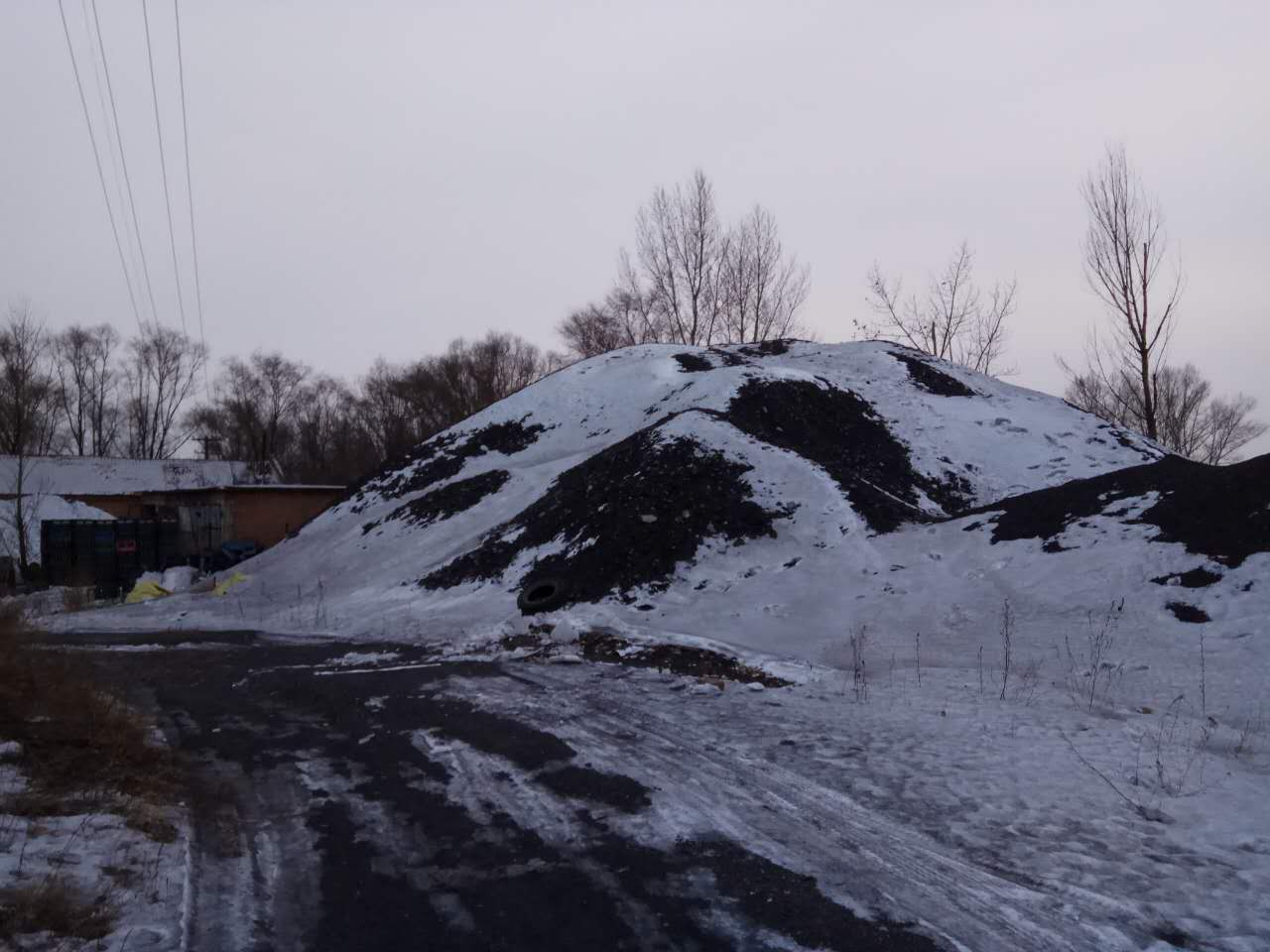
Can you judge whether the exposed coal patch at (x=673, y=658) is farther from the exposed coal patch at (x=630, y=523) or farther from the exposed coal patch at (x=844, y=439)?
the exposed coal patch at (x=844, y=439)

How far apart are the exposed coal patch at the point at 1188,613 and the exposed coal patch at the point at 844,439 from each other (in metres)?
6.22

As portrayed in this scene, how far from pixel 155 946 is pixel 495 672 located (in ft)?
22.8

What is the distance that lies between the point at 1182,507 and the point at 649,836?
31.9 ft

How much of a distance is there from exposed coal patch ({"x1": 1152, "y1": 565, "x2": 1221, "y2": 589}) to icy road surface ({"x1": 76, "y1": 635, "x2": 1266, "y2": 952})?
3629mm

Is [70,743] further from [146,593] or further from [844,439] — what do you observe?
[146,593]

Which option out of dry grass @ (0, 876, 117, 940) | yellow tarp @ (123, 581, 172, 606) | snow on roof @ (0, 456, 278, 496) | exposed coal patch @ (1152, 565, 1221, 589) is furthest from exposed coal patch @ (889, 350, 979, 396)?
snow on roof @ (0, 456, 278, 496)

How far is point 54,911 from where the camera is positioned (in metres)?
3.95

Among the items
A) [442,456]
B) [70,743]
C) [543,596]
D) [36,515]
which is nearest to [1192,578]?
[543,596]

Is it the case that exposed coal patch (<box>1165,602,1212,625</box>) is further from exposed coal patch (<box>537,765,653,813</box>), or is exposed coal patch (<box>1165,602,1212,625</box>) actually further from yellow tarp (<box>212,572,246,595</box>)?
yellow tarp (<box>212,572,246,595</box>)

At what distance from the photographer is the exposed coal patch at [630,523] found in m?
14.7

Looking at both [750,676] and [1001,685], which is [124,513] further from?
[1001,685]

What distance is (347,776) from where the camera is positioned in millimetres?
6527

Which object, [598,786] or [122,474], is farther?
[122,474]

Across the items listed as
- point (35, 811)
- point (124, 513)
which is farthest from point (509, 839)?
point (124, 513)
